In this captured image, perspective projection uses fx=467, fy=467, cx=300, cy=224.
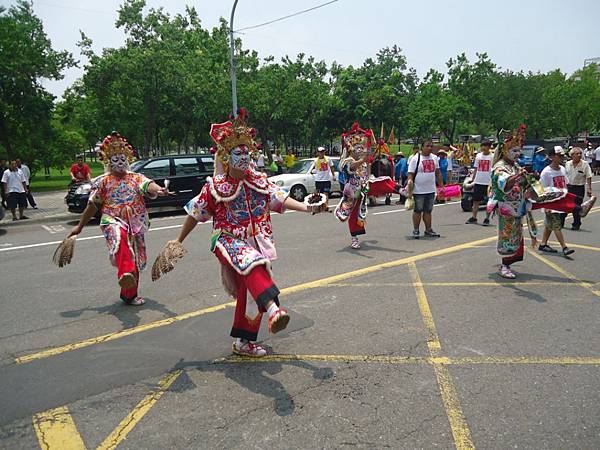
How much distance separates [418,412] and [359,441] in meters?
0.55

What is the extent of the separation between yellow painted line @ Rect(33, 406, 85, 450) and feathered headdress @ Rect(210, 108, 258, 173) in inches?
89.1

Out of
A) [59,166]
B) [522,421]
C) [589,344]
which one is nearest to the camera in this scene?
[522,421]

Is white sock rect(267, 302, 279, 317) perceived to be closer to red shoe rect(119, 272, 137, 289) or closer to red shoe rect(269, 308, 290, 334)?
red shoe rect(269, 308, 290, 334)

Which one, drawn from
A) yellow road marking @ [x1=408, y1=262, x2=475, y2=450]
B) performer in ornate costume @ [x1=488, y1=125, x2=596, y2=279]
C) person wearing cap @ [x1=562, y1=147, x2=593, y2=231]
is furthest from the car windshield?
yellow road marking @ [x1=408, y1=262, x2=475, y2=450]

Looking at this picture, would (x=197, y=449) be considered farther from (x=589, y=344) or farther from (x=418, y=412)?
(x=589, y=344)

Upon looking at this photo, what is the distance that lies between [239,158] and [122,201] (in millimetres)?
2229

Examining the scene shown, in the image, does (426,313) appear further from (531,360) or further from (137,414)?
(137,414)

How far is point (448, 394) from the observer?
348 cm

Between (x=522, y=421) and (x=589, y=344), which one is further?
(x=589, y=344)

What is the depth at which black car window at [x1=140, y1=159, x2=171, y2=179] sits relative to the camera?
13.6 metres

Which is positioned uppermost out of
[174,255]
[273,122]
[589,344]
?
[273,122]

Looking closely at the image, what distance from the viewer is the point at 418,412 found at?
10.7 feet

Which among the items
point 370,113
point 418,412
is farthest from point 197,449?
point 370,113

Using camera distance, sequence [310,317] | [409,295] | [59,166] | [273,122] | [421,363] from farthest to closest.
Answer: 1. [273,122]
2. [59,166]
3. [409,295]
4. [310,317]
5. [421,363]
